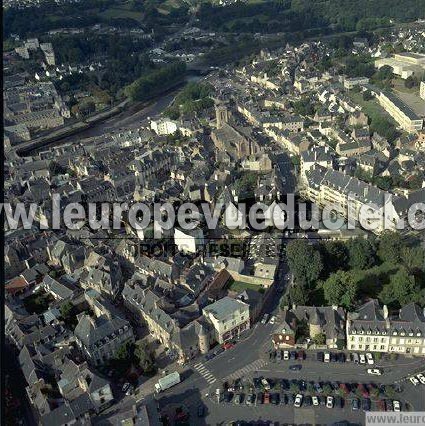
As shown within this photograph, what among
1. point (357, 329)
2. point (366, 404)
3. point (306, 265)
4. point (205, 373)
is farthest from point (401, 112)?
point (205, 373)

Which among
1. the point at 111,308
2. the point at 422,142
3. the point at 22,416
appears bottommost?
the point at 22,416

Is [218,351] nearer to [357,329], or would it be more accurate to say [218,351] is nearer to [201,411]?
[201,411]

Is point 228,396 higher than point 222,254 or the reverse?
the reverse

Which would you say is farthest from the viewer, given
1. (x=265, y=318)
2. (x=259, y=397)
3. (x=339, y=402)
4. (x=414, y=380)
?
(x=265, y=318)

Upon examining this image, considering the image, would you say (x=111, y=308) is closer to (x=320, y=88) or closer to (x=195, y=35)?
(x=320, y=88)

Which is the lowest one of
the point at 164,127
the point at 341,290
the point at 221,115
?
the point at 341,290

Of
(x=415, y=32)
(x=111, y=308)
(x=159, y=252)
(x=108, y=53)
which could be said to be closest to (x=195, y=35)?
(x=108, y=53)
